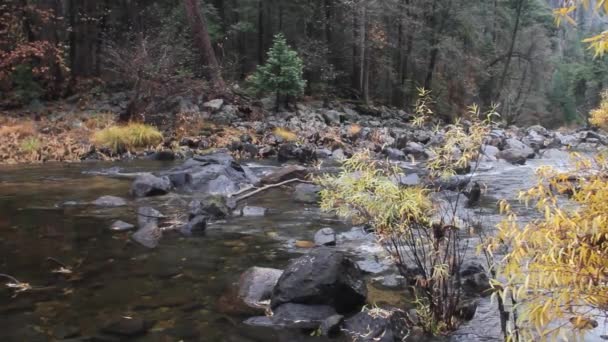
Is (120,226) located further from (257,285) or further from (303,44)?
(303,44)

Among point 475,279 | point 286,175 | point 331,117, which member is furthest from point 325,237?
point 331,117

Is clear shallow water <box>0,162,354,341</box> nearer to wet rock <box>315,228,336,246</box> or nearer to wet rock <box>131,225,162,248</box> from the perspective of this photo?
wet rock <box>131,225,162,248</box>

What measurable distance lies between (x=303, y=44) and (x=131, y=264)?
22337 mm

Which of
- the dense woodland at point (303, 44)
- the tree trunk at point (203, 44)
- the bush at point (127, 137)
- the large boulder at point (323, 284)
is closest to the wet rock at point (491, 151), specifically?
the dense woodland at point (303, 44)

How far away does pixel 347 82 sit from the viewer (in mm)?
29938

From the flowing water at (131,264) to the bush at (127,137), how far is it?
5.18m

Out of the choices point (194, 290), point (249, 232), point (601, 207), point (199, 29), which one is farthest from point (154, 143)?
point (601, 207)

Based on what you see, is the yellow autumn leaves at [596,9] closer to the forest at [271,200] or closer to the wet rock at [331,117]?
the forest at [271,200]

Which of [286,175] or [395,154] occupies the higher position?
[286,175]

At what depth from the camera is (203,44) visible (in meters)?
21.7

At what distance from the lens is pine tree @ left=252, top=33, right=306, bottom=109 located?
69.1 ft

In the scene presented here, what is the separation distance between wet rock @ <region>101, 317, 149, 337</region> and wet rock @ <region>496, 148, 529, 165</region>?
13012mm

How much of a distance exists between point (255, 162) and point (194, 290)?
951cm

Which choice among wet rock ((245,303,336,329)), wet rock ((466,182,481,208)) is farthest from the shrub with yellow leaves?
wet rock ((466,182,481,208))
